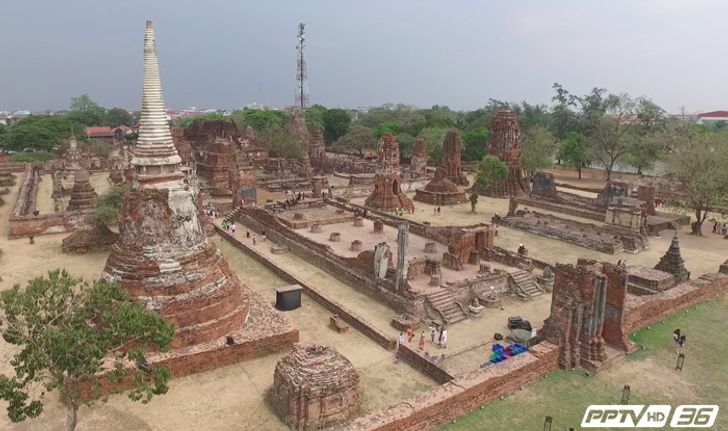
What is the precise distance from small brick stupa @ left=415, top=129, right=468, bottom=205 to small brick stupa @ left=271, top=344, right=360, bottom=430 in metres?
28.4

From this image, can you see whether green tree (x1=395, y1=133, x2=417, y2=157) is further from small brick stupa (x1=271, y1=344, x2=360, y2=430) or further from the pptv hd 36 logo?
small brick stupa (x1=271, y1=344, x2=360, y2=430)

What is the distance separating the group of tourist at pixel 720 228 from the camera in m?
30.6

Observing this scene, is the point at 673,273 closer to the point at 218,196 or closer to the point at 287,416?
the point at 287,416

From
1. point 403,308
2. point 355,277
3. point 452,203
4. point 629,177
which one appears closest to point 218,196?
point 452,203

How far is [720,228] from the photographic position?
31766mm

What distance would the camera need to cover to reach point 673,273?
859 inches

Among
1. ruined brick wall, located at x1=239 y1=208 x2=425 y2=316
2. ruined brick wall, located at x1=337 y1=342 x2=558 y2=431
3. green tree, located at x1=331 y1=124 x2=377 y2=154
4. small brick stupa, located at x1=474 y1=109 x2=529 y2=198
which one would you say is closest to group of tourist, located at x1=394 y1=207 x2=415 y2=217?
small brick stupa, located at x1=474 y1=109 x2=529 y2=198

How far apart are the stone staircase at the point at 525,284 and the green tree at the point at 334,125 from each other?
63.5m

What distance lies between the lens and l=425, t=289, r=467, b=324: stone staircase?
1794cm

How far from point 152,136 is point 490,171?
28.8 metres

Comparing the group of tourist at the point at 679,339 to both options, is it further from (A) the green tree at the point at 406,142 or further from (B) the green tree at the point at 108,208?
(A) the green tree at the point at 406,142

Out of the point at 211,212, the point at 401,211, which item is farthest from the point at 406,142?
the point at 211,212

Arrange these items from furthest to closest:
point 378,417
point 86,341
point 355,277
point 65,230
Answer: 1. point 65,230
2. point 355,277
3. point 378,417
4. point 86,341

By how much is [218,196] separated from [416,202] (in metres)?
16.0
